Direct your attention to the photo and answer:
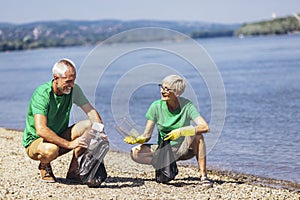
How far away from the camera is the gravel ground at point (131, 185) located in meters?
7.81

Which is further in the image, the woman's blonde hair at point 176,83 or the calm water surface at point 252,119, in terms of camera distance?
the calm water surface at point 252,119

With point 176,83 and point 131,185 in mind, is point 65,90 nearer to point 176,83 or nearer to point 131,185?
point 176,83

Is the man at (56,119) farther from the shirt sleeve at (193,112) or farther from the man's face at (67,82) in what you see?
the shirt sleeve at (193,112)

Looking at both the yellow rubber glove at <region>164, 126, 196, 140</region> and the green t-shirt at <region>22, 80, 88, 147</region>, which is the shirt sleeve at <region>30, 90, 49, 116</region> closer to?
the green t-shirt at <region>22, 80, 88, 147</region>

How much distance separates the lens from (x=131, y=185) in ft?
27.7

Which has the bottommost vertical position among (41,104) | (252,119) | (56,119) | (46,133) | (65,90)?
(252,119)

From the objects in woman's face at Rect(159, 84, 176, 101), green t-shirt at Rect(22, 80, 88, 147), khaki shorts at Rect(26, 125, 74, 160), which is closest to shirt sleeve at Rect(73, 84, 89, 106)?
green t-shirt at Rect(22, 80, 88, 147)

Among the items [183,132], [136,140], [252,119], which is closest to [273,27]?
[252,119]

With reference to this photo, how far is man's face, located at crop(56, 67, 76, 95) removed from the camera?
780 centimetres

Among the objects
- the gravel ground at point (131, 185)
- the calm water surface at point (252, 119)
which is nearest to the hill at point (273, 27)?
the calm water surface at point (252, 119)

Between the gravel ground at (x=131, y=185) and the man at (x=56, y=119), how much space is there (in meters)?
Result: 0.48

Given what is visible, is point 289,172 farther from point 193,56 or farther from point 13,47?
point 13,47

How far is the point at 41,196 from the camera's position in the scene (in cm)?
762

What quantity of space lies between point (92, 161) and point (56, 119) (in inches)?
29.6
